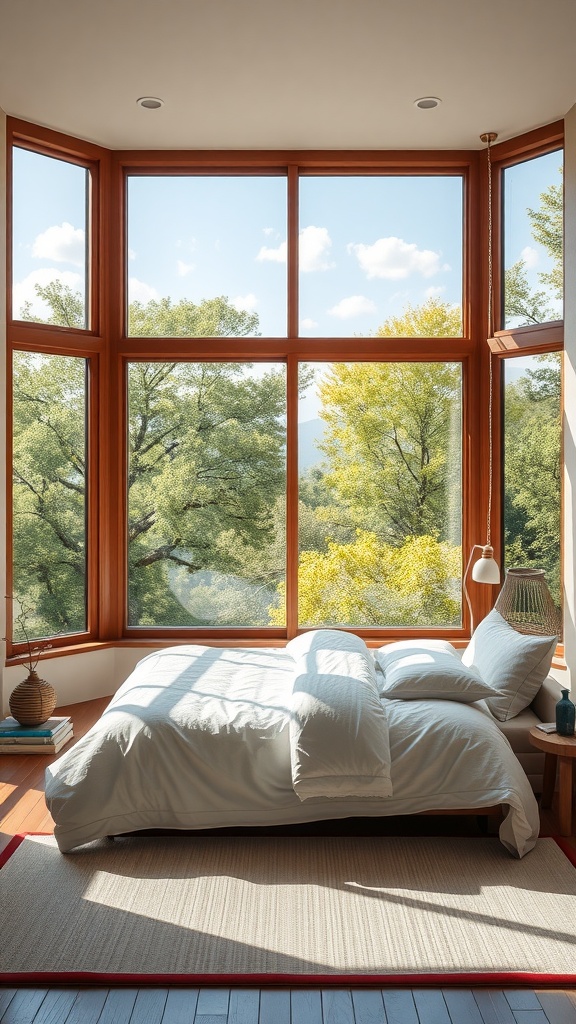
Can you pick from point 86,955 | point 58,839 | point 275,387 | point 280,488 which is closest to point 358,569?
point 280,488

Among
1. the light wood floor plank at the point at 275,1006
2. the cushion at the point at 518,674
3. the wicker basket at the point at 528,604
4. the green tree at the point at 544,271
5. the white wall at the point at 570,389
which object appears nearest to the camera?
the light wood floor plank at the point at 275,1006

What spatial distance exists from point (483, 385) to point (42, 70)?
3.25 metres

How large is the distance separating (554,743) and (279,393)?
313 cm

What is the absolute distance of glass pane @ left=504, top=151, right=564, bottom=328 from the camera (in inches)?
206

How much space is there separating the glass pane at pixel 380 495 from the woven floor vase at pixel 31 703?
6.05 ft

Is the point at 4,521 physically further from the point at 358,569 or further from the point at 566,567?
the point at 566,567

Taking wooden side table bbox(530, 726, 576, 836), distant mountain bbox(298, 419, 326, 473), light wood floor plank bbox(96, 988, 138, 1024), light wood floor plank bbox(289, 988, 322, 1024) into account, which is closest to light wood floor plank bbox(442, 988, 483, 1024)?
light wood floor plank bbox(289, 988, 322, 1024)

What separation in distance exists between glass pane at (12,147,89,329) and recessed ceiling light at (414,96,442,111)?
88.7 inches

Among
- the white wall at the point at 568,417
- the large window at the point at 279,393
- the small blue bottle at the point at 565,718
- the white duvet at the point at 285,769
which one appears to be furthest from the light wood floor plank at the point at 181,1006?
the large window at the point at 279,393

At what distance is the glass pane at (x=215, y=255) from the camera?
5.80 m

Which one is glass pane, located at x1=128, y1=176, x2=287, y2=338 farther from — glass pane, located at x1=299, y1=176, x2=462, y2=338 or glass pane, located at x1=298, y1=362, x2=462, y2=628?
glass pane, located at x1=298, y1=362, x2=462, y2=628

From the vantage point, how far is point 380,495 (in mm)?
5766

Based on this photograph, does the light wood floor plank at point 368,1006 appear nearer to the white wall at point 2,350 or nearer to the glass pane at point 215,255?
the white wall at point 2,350

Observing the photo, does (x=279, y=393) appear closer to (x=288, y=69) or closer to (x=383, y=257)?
(x=383, y=257)
